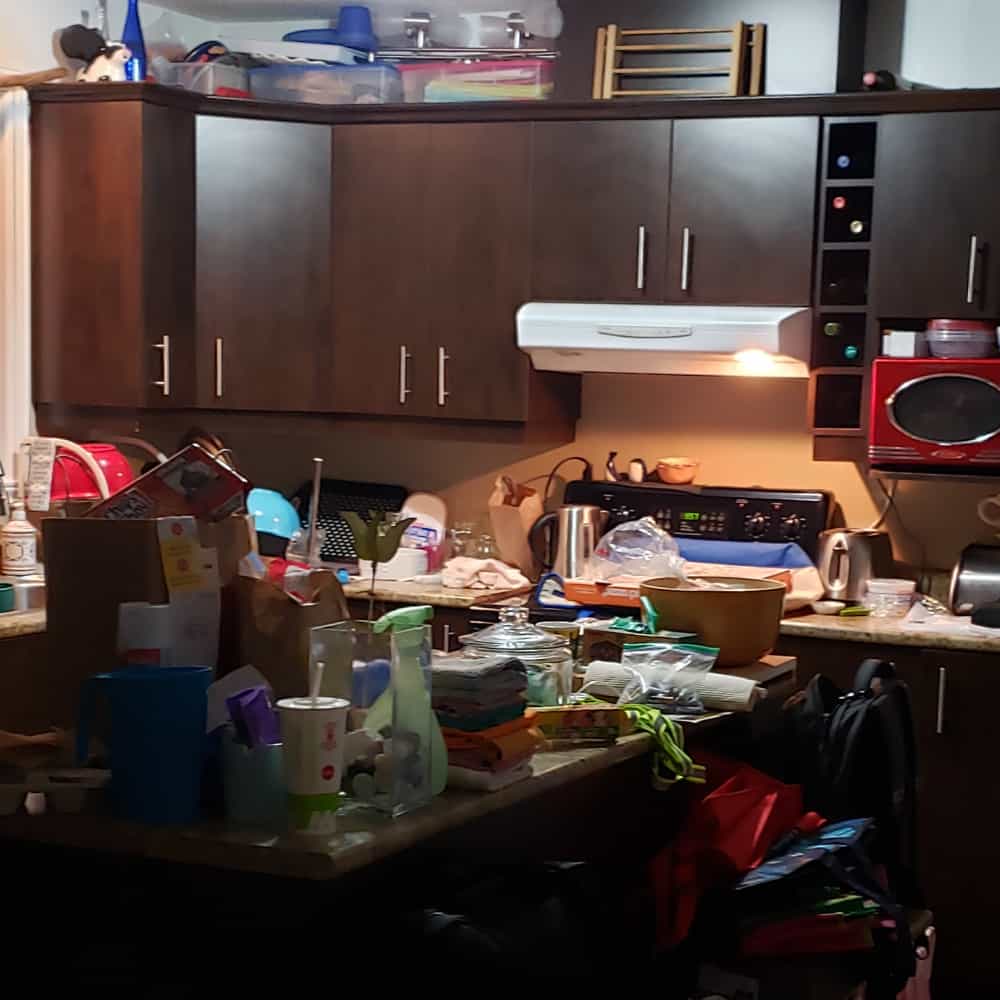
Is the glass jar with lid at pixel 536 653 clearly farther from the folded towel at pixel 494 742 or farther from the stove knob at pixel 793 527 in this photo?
the stove knob at pixel 793 527

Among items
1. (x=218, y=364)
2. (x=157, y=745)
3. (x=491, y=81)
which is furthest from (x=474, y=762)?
(x=491, y=81)

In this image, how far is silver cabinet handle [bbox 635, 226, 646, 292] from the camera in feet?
13.6

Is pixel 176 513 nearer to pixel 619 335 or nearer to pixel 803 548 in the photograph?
pixel 619 335

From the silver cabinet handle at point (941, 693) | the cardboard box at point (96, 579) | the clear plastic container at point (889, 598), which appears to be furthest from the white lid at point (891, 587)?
the cardboard box at point (96, 579)

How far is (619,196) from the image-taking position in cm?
417

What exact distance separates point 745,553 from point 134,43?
2.20 metres

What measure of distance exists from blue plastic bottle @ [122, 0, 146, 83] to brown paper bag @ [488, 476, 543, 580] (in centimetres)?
152

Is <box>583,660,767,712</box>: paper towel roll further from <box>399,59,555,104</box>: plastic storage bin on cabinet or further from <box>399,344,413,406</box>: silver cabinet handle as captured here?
<box>399,59,555,104</box>: plastic storage bin on cabinet

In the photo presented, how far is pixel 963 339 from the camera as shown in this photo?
12.7ft

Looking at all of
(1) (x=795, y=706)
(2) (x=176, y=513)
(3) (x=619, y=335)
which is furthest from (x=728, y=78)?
(2) (x=176, y=513)

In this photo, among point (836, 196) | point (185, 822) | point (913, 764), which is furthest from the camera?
point (836, 196)

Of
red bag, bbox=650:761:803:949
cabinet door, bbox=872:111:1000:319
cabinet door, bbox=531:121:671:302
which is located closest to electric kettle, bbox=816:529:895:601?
cabinet door, bbox=872:111:1000:319

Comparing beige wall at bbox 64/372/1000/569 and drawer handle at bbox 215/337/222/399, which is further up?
drawer handle at bbox 215/337/222/399

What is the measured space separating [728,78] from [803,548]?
1.25 metres
